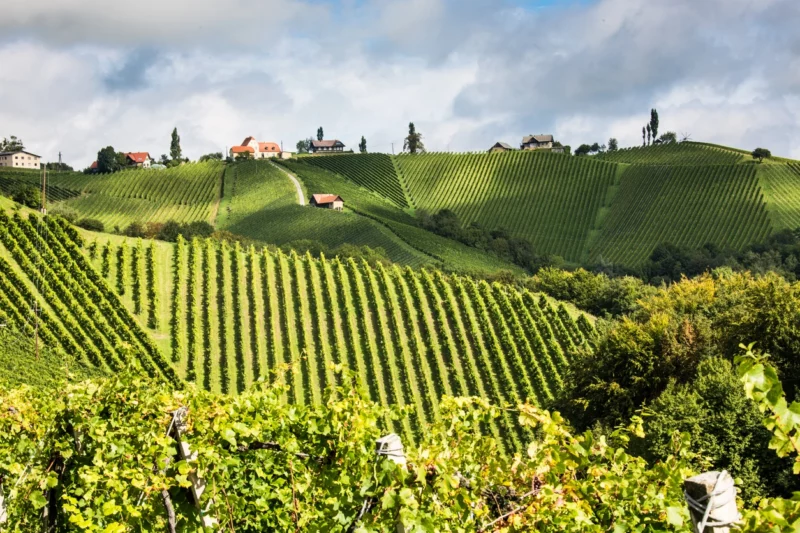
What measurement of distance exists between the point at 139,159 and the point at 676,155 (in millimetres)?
87046

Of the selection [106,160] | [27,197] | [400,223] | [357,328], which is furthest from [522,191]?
[357,328]

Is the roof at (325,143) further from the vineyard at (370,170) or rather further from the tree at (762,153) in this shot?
the tree at (762,153)

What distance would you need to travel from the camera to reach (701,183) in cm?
10875

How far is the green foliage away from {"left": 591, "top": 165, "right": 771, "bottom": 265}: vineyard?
279ft

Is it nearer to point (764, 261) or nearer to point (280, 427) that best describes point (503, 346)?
point (280, 427)

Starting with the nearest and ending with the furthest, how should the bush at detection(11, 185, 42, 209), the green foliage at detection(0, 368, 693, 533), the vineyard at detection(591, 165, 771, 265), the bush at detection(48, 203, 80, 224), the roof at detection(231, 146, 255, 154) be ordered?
the green foliage at detection(0, 368, 693, 533), the bush at detection(48, 203, 80, 224), the bush at detection(11, 185, 42, 209), the vineyard at detection(591, 165, 771, 265), the roof at detection(231, 146, 255, 154)

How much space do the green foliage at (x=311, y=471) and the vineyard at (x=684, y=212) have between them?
85131 millimetres

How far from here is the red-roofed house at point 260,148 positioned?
162 metres

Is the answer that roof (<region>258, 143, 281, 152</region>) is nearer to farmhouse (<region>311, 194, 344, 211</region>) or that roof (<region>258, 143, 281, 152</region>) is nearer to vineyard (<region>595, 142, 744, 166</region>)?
farmhouse (<region>311, 194, 344, 211</region>)

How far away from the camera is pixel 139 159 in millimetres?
142125

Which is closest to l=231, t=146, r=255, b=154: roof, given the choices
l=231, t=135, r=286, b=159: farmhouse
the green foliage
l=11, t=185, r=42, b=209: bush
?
l=231, t=135, r=286, b=159: farmhouse

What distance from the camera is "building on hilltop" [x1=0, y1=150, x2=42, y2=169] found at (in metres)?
137

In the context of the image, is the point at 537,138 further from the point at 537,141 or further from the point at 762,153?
the point at 762,153

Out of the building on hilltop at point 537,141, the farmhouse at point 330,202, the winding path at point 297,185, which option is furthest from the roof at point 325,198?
the building on hilltop at point 537,141
